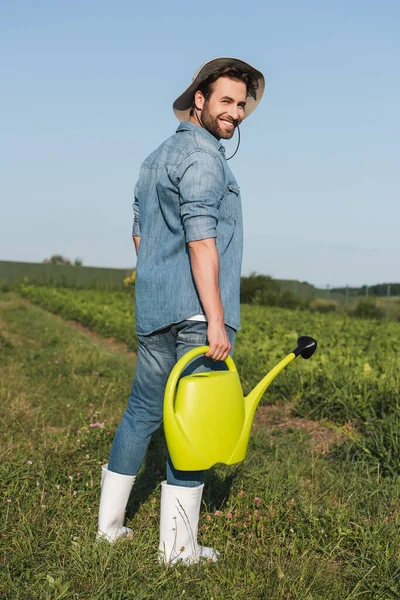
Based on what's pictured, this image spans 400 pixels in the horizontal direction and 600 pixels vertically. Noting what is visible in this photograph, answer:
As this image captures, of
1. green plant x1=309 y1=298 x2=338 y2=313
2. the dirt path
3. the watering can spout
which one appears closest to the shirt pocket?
the watering can spout

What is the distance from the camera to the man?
2098 mm

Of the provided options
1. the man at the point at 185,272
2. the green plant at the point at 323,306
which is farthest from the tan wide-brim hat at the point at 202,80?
the green plant at the point at 323,306

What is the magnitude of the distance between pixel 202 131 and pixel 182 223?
1.08 ft

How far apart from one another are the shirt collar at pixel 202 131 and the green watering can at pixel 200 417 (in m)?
0.71

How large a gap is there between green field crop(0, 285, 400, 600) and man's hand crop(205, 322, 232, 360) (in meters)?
0.72

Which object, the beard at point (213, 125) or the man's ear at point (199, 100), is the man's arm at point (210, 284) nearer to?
the beard at point (213, 125)

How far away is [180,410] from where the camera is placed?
2.07 meters

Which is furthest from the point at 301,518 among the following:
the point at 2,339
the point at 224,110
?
the point at 2,339

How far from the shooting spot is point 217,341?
209 cm

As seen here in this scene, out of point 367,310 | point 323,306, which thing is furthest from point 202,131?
point 323,306

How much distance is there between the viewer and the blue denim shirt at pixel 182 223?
2102 millimetres

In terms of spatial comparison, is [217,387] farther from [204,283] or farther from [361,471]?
[361,471]

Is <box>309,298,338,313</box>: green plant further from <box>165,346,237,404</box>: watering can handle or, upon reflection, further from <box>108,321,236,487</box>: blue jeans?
<box>165,346,237,404</box>: watering can handle

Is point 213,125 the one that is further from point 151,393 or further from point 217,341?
point 151,393
